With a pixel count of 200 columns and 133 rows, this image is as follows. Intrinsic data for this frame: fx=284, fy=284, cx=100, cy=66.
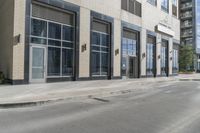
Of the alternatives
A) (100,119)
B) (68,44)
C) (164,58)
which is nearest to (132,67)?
(164,58)

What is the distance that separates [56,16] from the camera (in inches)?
922

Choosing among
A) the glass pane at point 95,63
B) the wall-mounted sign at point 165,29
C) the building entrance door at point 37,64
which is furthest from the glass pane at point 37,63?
the wall-mounted sign at point 165,29

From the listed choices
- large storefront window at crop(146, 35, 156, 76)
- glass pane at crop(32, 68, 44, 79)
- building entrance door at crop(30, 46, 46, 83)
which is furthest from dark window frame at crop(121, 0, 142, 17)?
A: glass pane at crop(32, 68, 44, 79)

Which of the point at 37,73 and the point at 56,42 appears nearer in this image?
the point at 37,73

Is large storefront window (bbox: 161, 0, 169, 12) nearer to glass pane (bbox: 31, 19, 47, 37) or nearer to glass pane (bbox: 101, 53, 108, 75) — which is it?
glass pane (bbox: 101, 53, 108, 75)

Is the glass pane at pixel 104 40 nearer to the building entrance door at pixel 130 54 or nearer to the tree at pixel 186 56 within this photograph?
the building entrance door at pixel 130 54

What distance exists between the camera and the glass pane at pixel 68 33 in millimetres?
24233

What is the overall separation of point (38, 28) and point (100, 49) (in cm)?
818

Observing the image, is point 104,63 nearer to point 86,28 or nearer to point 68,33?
point 86,28

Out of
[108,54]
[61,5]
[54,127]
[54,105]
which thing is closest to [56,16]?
[61,5]

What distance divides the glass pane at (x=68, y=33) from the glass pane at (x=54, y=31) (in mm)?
671

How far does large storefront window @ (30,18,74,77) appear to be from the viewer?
2175 cm

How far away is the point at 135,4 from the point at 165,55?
500 inches

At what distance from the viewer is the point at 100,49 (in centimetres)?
2828
